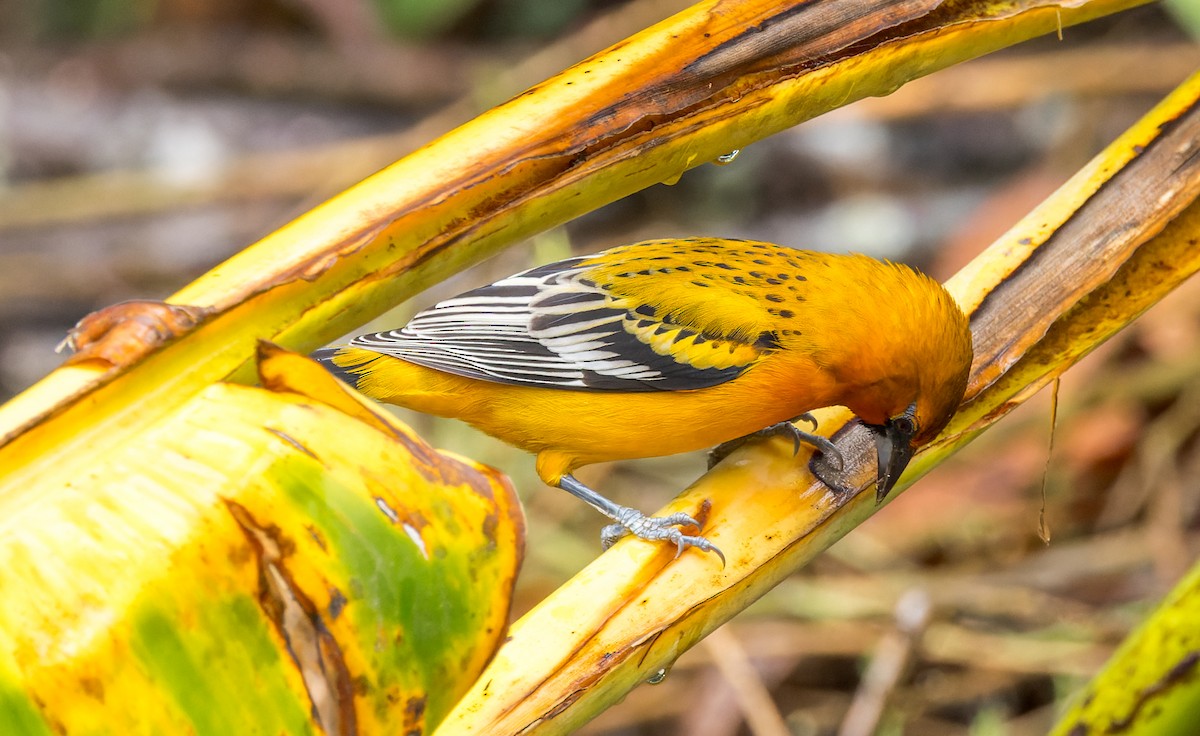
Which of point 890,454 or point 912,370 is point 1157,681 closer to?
point 890,454

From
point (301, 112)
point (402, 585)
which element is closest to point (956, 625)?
point (402, 585)

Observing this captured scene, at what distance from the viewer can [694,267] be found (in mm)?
3090

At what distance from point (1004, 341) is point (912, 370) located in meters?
0.23

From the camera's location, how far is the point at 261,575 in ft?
4.55

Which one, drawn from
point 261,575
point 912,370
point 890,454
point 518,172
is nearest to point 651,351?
point 912,370

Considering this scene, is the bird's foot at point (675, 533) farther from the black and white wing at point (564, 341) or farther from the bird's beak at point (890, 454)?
the black and white wing at point (564, 341)

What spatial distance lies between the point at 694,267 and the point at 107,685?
204 centimetres

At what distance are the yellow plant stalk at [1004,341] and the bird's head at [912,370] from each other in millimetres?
38

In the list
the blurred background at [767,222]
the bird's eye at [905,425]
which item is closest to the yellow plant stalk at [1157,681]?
the bird's eye at [905,425]

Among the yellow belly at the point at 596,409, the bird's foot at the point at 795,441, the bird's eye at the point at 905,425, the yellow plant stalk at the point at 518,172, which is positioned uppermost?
the yellow plant stalk at the point at 518,172

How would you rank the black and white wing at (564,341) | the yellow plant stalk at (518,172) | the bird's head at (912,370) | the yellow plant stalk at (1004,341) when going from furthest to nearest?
the black and white wing at (564,341) < the bird's head at (912,370) < the yellow plant stalk at (1004,341) < the yellow plant stalk at (518,172)

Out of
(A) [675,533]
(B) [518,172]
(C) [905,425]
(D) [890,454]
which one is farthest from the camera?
(C) [905,425]

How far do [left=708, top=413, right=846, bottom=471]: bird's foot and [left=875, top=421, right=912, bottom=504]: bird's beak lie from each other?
9 centimetres

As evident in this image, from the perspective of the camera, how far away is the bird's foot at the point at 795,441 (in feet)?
8.29
